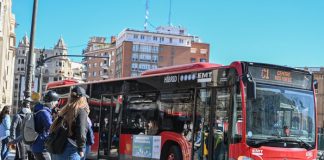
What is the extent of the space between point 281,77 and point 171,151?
3.56 m

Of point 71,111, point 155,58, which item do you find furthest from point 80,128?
point 155,58

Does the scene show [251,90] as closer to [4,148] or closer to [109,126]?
[4,148]

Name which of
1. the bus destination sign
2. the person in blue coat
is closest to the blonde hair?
the person in blue coat

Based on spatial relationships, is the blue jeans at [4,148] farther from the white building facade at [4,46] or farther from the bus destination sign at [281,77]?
the white building facade at [4,46]

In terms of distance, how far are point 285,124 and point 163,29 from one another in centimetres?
13120

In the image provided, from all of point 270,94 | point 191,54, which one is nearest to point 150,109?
point 270,94

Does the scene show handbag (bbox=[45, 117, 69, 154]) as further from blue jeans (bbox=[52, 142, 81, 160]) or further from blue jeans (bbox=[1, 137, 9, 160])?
blue jeans (bbox=[1, 137, 9, 160])

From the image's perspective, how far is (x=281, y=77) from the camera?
38.0 feet

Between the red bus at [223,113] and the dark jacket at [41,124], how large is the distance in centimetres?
489

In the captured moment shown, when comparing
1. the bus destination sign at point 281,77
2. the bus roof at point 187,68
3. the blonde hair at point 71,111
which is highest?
the bus roof at point 187,68

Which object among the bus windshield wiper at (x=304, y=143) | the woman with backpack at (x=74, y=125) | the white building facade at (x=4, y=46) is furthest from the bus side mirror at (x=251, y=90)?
the white building facade at (x=4, y=46)

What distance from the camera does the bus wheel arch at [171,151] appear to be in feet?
42.1

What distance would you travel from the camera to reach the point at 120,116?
51.5ft

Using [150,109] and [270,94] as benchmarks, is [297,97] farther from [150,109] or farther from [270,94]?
[150,109]
